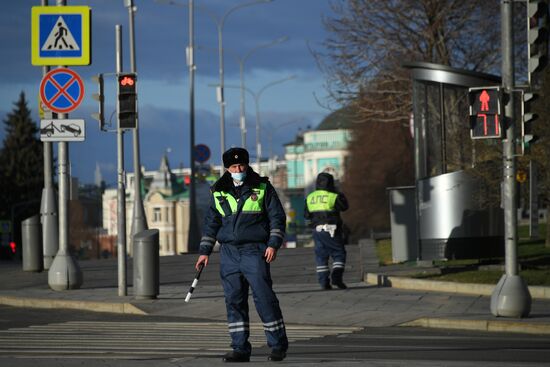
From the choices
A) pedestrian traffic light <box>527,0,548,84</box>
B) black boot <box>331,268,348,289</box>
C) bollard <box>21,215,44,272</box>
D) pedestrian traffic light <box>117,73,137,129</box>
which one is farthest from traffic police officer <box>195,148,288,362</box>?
bollard <box>21,215,44,272</box>

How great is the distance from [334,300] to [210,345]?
6.04 meters

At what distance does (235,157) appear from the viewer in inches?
451

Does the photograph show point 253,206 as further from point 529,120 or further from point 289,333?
point 529,120

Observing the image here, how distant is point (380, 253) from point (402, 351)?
63.6 feet

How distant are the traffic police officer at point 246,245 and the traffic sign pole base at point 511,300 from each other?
5.52 m

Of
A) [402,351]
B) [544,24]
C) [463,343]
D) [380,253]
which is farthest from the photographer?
[380,253]

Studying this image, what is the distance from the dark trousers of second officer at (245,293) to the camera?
11203 millimetres

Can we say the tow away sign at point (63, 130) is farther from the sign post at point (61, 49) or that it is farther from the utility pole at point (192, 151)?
the utility pole at point (192, 151)

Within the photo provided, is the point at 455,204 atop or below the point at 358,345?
atop

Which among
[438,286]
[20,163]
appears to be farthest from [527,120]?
[20,163]

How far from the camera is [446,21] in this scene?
132ft

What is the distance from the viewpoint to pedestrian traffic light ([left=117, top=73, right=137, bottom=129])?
19844 mm

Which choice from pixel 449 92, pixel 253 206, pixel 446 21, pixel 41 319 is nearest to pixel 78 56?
pixel 41 319

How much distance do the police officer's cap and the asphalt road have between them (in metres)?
1.79
